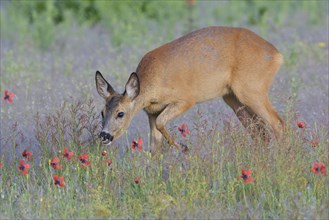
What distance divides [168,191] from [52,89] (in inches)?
216

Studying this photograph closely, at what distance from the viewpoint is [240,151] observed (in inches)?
307

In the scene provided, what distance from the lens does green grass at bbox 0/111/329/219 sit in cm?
701

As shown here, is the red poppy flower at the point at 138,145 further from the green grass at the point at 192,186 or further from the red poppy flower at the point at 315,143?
the red poppy flower at the point at 315,143

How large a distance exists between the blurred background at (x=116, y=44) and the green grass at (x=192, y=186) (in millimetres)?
2021

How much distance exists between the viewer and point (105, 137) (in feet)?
28.8

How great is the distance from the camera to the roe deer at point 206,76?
9547 mm

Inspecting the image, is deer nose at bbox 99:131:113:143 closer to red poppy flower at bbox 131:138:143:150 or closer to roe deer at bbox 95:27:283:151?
roe deer at bbox 95:27:283:151

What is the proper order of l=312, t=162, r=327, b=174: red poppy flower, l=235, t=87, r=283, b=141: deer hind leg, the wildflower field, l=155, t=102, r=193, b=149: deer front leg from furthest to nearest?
l=235, t=87, r=283, b=141: deer hind leg < l=155, t=102, r=193, b=149: deer front leg < the wildflower field < l=312, t=162, r=327, b=174: red poppy flower

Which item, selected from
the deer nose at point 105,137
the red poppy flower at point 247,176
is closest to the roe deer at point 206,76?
the deer nose at point 105,137

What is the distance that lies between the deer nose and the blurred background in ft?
3.76

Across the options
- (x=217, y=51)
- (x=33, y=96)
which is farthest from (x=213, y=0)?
(x=217, y=51)

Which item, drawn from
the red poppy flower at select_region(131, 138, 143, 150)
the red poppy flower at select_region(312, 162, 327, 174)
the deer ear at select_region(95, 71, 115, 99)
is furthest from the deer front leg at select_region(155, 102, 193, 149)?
the red poppy flower at select_region(312, 162, 327, 174)

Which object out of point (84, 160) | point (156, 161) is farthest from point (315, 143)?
point (84, 160)

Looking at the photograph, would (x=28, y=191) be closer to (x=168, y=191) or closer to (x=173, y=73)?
(x=168, y=191)
